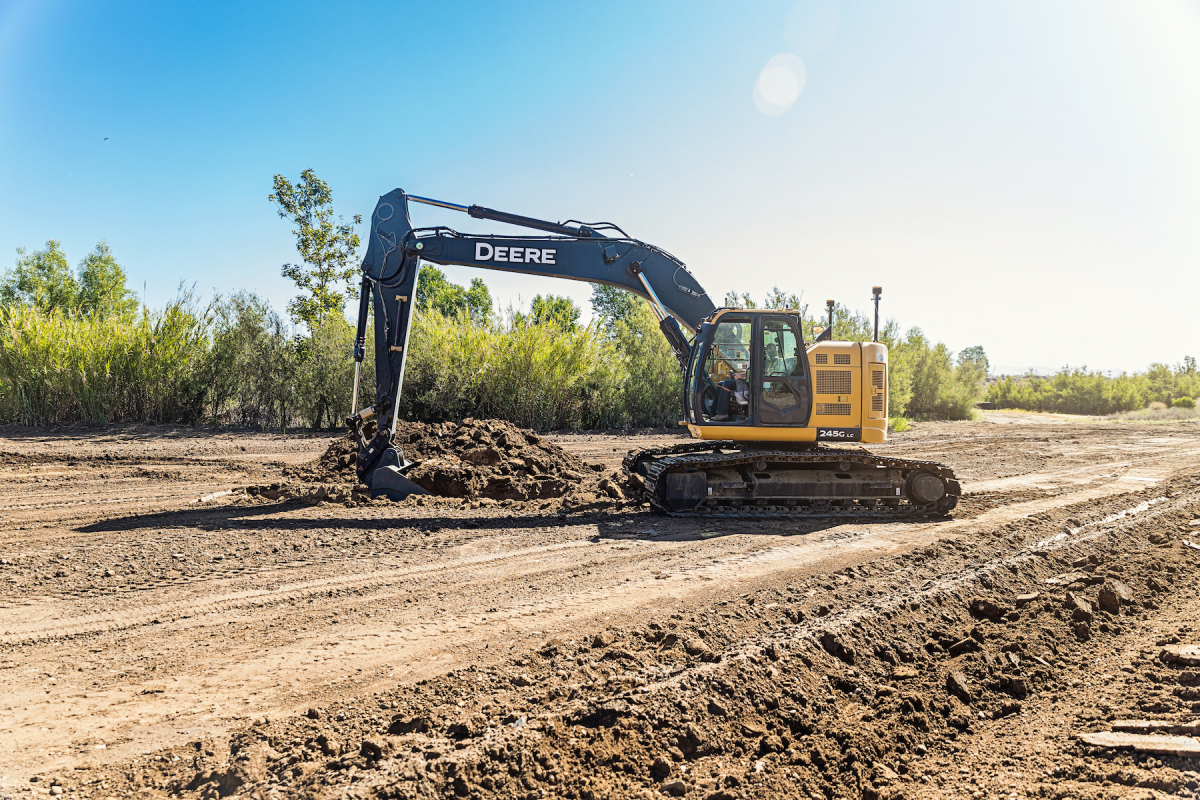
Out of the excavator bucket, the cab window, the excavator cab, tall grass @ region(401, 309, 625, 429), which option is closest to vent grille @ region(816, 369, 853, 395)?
the excavator cab

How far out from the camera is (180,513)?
798cm

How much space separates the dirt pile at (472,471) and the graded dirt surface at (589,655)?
1.13m

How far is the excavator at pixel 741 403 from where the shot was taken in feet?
27.0

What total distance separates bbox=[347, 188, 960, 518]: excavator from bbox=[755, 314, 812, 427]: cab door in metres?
0.01

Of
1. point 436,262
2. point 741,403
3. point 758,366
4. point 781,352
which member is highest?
point 436,262

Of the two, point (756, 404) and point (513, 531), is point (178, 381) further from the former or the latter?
point (756, 404)

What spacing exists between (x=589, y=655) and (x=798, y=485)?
5.10 meters

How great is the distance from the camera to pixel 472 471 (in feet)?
31.5

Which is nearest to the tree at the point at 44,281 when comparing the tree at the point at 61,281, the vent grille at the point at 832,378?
the tree at the point at 61,281

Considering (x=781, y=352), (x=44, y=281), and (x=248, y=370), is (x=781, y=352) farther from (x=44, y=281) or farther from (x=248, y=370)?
(x=44, y=281)

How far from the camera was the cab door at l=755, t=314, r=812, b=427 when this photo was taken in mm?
8234

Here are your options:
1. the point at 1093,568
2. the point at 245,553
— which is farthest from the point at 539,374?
the point at 1093,568

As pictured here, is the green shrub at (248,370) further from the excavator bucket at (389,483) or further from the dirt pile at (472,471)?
the excavator bucket at (389,483)

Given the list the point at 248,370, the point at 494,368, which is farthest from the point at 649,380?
the point at 248,370
